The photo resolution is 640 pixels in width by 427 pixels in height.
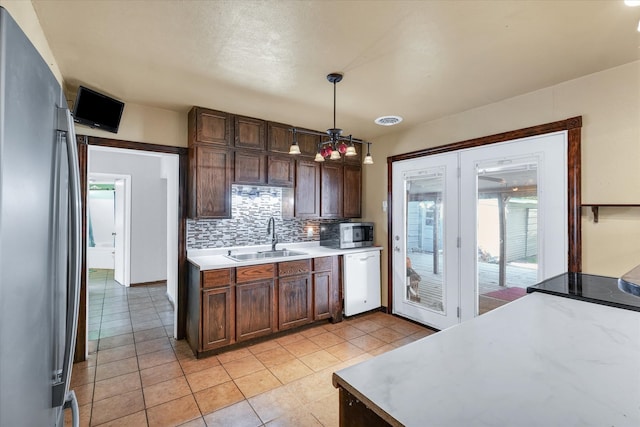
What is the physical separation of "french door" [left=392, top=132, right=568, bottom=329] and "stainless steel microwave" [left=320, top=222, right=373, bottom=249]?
14.5 inches

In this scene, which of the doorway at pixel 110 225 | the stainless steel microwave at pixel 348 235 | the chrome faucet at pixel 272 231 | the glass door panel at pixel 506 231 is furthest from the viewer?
the doorway at pixel 110 225

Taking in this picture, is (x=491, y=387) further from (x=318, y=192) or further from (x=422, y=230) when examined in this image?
(x=318, y=192)

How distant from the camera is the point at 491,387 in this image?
2.46 feet

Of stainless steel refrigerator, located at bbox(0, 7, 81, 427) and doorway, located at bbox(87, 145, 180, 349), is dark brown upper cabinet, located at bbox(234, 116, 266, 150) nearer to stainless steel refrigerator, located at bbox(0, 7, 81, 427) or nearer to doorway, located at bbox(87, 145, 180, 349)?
stainless steel refrigerator, located at bbox(0, 7, 81, 427)

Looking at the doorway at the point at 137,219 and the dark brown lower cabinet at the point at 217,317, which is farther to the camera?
the doorway at the point at 137,219

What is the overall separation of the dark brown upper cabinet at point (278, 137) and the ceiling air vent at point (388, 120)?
3.40 feet

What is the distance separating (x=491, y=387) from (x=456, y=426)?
0.64 ft

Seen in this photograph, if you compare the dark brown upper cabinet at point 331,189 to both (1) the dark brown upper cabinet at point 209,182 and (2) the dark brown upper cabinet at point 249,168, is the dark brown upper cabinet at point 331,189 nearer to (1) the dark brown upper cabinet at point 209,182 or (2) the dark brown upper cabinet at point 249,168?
(2) the dark brown upper cabinet at point 249,168

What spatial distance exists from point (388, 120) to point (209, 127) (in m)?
1.91

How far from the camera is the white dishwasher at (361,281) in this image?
3.78 meters

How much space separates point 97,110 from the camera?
8.60ft

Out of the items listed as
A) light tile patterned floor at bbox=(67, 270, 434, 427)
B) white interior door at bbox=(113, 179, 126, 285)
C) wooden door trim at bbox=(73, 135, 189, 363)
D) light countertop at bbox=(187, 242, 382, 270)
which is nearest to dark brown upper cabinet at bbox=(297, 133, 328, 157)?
light countertop at bbox=(187, 242, 382, 270)

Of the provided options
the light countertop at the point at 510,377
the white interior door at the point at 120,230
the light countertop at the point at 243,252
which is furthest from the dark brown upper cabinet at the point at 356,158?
the white interior door at the point at 120,230

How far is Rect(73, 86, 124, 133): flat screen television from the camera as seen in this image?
249cm
